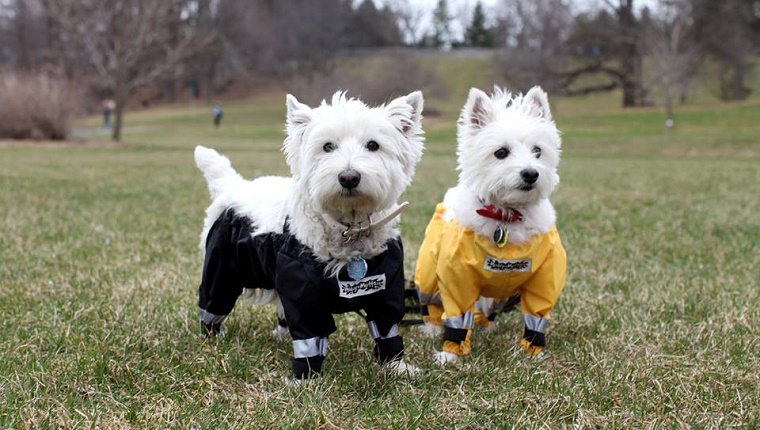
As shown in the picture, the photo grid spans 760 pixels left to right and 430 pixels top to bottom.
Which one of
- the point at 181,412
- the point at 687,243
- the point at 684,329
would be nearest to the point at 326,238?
the point at 181,412

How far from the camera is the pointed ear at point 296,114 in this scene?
10.3 feet

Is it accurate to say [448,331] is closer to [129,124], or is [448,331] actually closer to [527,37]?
[129,124]

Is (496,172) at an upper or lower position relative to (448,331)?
upper

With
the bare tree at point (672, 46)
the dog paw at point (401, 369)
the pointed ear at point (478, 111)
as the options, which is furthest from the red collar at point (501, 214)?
the bare tree at point (672, 46)

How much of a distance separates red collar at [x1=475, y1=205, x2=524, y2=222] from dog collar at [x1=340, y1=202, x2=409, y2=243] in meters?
0.76

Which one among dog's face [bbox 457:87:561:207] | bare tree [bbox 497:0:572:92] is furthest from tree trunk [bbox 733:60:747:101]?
dog's face [bbox 457:87:561:207]

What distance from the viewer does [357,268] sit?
2.99 metres

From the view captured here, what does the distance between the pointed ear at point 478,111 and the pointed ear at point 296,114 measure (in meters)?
1.12

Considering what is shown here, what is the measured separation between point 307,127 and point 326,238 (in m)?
0.54

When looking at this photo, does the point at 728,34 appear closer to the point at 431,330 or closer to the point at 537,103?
the point at 537,103

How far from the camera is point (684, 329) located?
3824 mm

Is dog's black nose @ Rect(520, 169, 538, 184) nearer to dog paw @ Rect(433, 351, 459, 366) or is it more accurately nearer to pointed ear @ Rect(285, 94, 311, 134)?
dog paw @ Rect(433, 351, 459, 366)

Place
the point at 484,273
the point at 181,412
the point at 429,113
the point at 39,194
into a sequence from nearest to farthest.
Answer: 1. the point at 181,412
2. the point at 484,273
3. the point at 39,194
4. the point at 429,113

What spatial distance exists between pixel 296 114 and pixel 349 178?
0.54 metres
